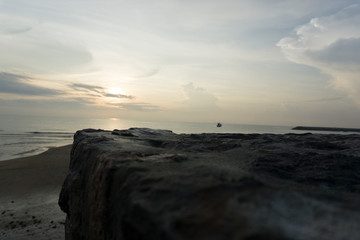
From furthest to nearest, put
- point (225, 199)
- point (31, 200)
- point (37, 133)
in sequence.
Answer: point (37, 133), point (31, 200), point (225, 199)

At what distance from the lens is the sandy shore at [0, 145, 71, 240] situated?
536 cm

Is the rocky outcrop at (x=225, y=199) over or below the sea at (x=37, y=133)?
over

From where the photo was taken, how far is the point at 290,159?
2.16m

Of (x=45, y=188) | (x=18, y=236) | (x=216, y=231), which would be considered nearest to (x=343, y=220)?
(x=216, y=231)

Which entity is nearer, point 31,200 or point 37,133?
point 31,200

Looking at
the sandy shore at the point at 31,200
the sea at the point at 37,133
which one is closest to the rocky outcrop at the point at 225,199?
the sandy shore at the point at 31,200

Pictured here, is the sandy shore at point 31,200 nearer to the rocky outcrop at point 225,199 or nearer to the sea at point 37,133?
the rocky outcrop at point 225,199

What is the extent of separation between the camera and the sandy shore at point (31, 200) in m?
5.36

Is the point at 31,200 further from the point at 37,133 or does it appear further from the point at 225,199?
the point at 37,133

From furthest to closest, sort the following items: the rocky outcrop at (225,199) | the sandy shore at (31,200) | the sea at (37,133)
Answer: the sea at (37,133)
the sandy shore at (31,200)
the rocky outcrop at (225,199)

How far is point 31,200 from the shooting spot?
26.2 ft

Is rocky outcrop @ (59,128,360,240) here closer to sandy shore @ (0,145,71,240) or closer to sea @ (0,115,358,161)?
sandy shore @ (0,145,71,240)

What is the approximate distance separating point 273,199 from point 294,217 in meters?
0.13

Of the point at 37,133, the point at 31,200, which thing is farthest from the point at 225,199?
the point at 37,133
